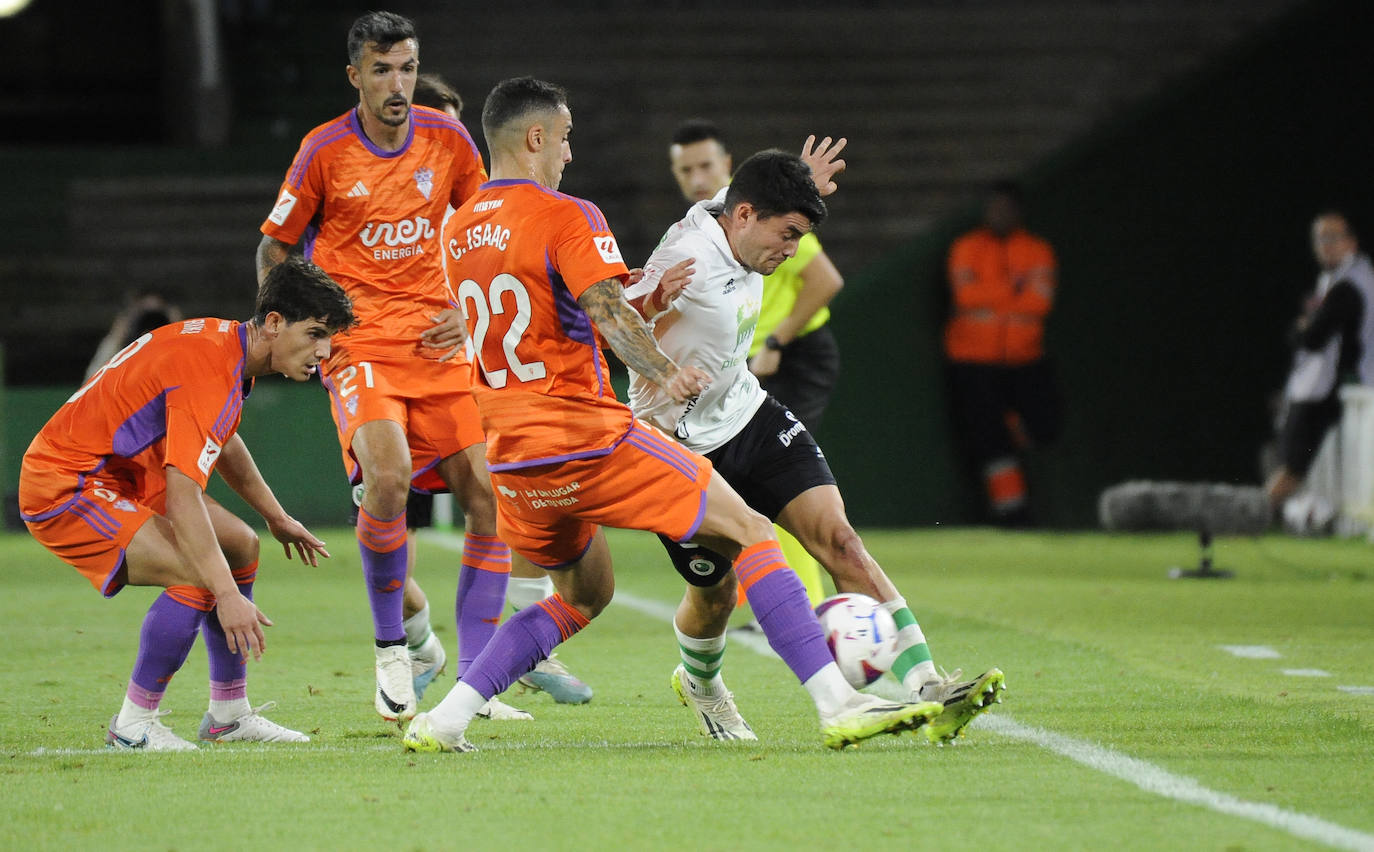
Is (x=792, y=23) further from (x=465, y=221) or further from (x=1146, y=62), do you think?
(x=465, y=221)

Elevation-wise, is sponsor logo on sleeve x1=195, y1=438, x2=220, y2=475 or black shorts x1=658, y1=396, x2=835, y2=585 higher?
sponsor logo on sleeve x1=195, y1=438, x2=220, y2=475

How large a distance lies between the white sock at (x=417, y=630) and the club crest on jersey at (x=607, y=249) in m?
2.14

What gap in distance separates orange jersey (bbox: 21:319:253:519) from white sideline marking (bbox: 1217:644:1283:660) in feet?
14.1

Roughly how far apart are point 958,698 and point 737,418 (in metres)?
1.10

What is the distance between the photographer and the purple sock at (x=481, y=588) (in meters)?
6.49

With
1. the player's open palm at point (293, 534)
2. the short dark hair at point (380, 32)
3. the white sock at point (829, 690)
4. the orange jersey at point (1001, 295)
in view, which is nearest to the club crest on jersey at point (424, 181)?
the short dark hair at point (380, 32)

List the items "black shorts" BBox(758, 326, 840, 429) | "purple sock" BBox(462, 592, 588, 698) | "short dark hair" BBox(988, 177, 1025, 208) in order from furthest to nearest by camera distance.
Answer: "short dark hair" BBox(988, 177, 1025, 208) → "black shorts" BBox(758, 326, 840, 429) → "purple sock" BBox(462, 592, 588, 698)

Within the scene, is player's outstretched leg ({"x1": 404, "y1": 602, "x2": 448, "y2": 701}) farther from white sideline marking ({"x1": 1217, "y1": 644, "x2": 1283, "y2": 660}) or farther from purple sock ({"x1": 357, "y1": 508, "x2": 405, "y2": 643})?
white sideline marking ({"x1": 1217, "y1": 644, "x2": 1283, "y2": 660})

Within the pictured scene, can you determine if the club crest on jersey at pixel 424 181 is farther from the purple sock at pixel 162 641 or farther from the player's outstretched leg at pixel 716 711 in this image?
the player's outstretched leg at pixel 716 711

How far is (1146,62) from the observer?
68.4 feet

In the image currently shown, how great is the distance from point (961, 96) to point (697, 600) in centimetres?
1580

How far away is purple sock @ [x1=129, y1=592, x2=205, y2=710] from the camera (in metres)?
5.46

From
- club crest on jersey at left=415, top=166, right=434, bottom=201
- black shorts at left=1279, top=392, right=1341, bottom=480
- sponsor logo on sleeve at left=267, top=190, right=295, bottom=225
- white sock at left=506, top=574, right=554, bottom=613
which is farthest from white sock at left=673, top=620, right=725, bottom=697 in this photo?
black shorts at left=1279, top=392, right=1341, bottom=480

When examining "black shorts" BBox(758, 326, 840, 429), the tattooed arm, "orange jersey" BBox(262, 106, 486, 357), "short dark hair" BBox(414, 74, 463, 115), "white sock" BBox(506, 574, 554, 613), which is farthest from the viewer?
"black shorts" BBox(758, 326, 840, 429)
